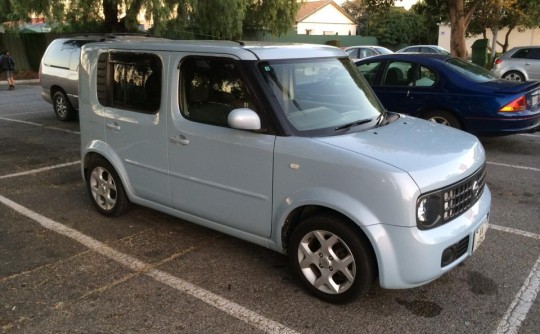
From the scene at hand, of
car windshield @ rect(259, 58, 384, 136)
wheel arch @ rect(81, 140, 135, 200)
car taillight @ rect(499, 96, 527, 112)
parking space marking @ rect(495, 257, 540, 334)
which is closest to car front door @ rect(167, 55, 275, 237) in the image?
car windshield @ rect(259, 58, 384, 136)

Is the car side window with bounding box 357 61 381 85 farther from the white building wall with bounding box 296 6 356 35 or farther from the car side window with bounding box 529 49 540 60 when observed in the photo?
the white building wall with bounding box 296 6 356 35

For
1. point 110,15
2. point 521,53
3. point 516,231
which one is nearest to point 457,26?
point 521,53

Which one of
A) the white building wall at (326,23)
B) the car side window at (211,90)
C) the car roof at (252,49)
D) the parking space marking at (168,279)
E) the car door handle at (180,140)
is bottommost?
the parking space marking at (168,279)

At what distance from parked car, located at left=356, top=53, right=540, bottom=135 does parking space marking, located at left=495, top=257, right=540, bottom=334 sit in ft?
13.0

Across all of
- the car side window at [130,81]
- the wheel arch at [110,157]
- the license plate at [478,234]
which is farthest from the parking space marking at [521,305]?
the wheel arch at [110,157]

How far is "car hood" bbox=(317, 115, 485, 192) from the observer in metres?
3.06

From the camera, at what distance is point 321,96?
12.7 ft

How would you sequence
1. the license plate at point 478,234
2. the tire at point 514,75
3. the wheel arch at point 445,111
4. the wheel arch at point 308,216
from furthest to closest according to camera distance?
the tire at point 514,75
the wheel arch at point 445,111
the license plate at point 478,234
the wheel arch at point 308,216

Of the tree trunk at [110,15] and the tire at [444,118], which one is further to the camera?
the tree trunk at [110,15]

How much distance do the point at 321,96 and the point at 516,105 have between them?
188 inches

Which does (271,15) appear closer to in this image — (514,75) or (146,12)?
(146,12)

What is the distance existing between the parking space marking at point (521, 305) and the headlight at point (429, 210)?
811mm

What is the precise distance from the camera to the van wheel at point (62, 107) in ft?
34.9

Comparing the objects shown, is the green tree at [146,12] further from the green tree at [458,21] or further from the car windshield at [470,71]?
the car windshield at [470,71]
